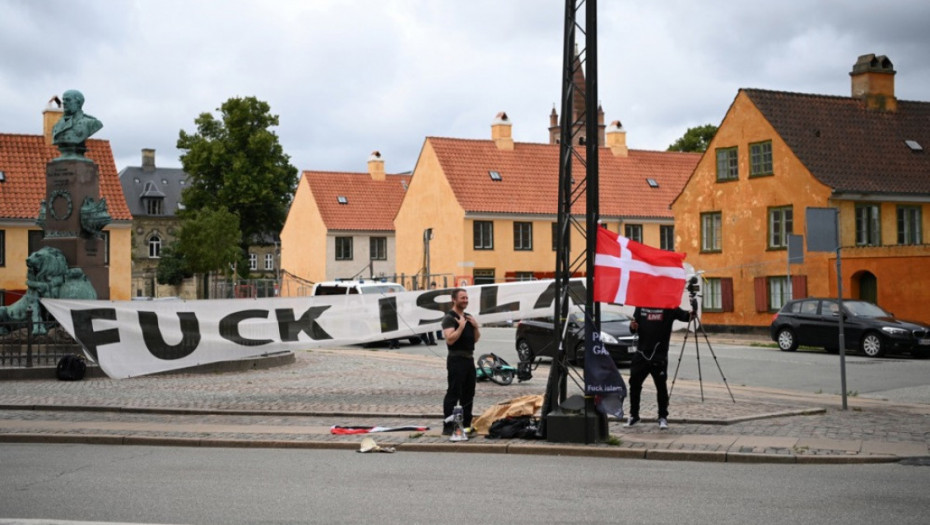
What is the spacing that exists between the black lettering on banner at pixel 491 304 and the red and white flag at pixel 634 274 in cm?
569

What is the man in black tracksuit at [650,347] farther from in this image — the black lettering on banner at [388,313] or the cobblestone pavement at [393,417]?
the black lettering on banner at [388,313]

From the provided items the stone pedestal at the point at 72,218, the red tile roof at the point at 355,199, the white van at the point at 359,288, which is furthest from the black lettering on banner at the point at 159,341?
the red tile roof at the point at 355,199

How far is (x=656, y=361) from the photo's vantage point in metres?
14.4

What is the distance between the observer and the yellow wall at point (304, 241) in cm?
6956

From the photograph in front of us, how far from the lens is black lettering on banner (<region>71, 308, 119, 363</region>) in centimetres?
1922

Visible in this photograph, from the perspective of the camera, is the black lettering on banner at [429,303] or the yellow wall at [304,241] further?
the yellow wall at [304,241]

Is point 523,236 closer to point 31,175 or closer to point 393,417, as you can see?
point 31,175

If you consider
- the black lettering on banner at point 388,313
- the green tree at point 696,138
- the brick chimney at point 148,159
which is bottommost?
the black lettering on banner at point 388,313

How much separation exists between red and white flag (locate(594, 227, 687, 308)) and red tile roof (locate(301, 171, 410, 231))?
5544 centimetres

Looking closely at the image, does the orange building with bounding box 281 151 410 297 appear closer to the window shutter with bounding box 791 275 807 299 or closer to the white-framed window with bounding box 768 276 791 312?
the white-framed window with bounding box 768 276 791 312

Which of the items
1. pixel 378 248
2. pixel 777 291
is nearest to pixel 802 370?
pixel 777 291

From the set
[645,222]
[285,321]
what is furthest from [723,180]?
[285,321]

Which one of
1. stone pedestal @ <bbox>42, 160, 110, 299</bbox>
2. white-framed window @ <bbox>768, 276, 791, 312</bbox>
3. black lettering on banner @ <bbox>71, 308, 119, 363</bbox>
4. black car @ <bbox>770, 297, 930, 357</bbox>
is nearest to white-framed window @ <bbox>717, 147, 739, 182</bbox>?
white-framed window @ <bbox>768, 276, 791, 312</bbox>

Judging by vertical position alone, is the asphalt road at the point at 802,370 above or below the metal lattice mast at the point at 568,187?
below
